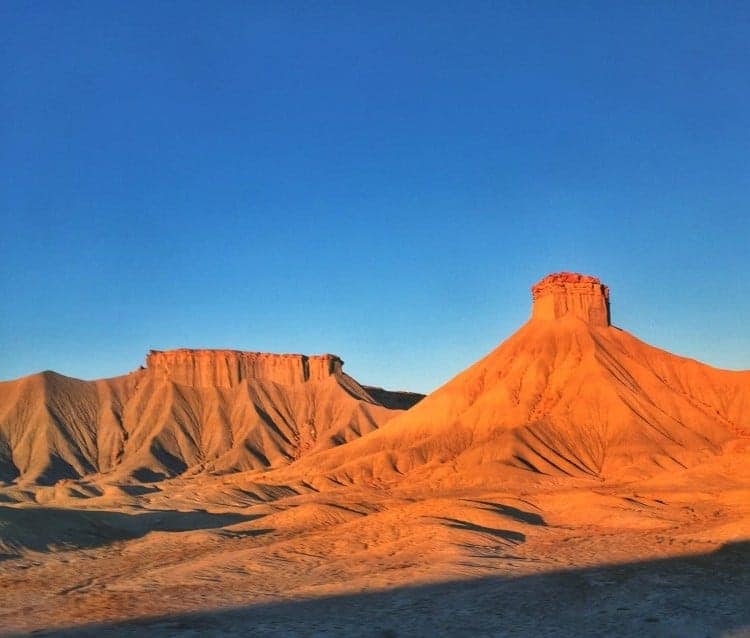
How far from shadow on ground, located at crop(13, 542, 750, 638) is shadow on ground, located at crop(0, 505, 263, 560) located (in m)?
17.8

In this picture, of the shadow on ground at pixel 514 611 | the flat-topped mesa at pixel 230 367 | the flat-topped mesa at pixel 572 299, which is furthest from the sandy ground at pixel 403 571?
the flat-topped mesa at pixel 230 367

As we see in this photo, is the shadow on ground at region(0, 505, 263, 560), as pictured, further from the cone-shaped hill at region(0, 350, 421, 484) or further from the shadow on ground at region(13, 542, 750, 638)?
the cone-shaped hill at region(0, 350, 421, 484)

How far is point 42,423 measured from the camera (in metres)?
101

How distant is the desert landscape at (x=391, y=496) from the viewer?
19.5 metres

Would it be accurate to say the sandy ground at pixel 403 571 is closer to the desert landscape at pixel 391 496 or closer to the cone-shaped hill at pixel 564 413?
the desert landscape at pixel 391 496

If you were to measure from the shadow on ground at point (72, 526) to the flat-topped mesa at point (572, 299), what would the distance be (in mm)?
55380

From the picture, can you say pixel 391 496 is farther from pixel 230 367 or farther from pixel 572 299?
pixel 230 367

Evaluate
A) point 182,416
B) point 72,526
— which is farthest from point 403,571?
point 182,416

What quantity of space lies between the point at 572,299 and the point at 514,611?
78.4 meters

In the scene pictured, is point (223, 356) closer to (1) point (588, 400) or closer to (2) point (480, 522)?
(1) point (588, 400)

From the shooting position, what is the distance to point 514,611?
725 inches

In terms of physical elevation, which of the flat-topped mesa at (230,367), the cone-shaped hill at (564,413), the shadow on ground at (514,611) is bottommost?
the shadow on ground at (514,611)

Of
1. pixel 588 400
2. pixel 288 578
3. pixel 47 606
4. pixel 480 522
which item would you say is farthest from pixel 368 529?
pixel 588 400

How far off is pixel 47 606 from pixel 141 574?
5463 millimetres
